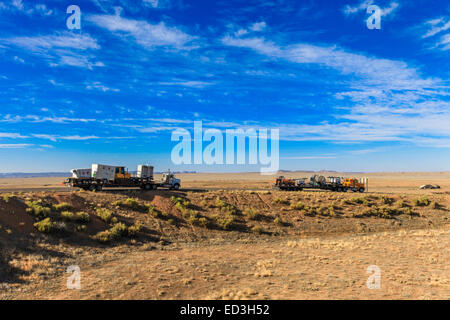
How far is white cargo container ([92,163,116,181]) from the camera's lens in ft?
103

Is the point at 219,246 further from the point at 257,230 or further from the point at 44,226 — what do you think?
the point at 44,226

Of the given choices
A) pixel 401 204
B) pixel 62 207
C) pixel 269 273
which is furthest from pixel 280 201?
pixel 62 207

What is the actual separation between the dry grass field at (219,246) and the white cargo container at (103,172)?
453 centimetres

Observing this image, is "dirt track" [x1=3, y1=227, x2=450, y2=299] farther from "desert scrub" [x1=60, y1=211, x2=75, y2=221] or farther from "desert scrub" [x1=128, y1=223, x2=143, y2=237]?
"desert scrub" [x1=60, y1=211, x2=75, y2=221]

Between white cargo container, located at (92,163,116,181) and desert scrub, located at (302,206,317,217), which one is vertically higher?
white cargo container, located at (92,163,116,181)

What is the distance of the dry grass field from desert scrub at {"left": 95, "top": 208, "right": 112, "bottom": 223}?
0.11 m

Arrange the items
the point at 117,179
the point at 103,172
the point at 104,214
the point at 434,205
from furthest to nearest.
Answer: the point at 434,205
the point at 117,179
the point at 103,172
the point at 104,214

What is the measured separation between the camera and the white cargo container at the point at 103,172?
103 feet

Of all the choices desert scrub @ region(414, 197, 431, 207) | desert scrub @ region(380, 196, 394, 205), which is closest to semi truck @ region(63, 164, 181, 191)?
desert scrub @ region(380, 196, 394, 205)

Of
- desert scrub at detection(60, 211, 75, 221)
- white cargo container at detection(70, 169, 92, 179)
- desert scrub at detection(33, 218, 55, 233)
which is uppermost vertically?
white cargo container at detection(70, 169, 92, 179)

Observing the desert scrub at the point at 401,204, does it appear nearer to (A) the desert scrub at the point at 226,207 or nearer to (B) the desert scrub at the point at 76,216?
(A) the desert scrub at the point at 226,207

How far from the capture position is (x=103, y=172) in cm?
3178

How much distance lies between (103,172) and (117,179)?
2.08 metres
